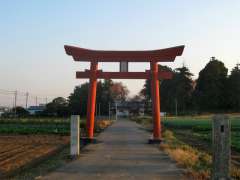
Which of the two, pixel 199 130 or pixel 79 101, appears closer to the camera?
pixel 199 130

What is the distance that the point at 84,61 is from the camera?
2377 centimetres

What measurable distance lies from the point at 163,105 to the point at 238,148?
284ft

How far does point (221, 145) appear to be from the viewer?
8.84m

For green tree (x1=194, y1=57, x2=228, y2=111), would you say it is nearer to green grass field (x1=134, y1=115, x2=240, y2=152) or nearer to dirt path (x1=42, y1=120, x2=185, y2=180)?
green grass field (x1=134, y1=115, x2=240, y2=152)

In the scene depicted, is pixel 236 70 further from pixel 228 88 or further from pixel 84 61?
pixel 84 61

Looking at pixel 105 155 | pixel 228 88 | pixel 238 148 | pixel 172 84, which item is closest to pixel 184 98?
pixel 172 84

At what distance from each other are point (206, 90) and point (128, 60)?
74.2m

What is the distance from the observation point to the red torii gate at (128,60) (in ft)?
75.5

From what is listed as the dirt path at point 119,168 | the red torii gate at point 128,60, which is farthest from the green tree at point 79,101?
the dirt path at point 119,168

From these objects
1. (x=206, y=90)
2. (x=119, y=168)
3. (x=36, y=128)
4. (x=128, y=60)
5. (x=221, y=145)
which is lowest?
(x=119, y=168)

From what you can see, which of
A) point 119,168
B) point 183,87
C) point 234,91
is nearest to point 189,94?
point 183,87

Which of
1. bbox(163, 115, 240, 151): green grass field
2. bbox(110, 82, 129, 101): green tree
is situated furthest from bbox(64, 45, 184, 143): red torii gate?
bbox(110, 82, 129, 101): green tree

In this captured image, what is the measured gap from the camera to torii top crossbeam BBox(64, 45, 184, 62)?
2294cm

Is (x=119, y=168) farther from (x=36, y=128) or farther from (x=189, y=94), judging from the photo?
(x=189, y=94)
